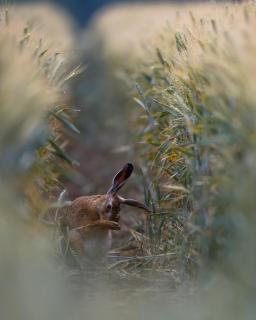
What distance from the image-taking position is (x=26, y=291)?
3531mm

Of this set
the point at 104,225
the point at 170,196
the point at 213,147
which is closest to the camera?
the point at 213,147

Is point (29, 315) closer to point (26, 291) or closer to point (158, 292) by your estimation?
point (26, 291)

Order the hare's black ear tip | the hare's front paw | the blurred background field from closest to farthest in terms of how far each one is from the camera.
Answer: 1. the blurred background field
2. the hare's front paw
3. the hare's black ear tip

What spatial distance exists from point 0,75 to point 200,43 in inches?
52.5

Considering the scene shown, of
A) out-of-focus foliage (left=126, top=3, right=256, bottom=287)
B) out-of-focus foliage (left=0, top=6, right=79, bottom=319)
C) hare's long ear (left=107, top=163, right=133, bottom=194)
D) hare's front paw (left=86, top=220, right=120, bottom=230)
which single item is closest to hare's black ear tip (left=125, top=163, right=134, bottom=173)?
hare's long ear (left=107, top=163, right=133, bottom=194)

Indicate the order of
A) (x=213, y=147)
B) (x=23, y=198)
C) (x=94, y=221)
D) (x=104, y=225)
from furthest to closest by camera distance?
1. (x=94, y=221)
2. (x=104, y=225)
3. (x=23, y=198)
4. (x=213, y=147)

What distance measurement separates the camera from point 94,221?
5.77 meters

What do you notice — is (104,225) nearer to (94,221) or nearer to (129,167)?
(94,221)

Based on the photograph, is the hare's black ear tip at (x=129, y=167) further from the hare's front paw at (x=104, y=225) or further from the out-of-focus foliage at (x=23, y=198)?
the out-of-focus foliage at (x=23, y=198)

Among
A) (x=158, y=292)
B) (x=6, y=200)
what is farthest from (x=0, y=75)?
(x=158, y=292)

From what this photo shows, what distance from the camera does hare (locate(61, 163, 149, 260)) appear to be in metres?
5.70

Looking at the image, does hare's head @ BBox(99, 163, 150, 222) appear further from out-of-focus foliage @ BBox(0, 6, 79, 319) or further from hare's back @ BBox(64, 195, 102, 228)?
out-of-focus foliage @ BBox(0, 6, 79, 319)

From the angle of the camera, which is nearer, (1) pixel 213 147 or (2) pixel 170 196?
(1) pixel 213 147

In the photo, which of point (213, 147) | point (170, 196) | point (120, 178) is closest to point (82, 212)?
point (120, 178)
